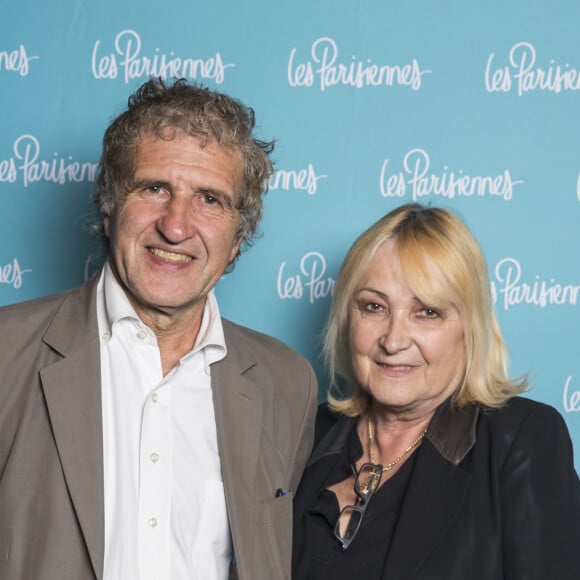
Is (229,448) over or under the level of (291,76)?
under

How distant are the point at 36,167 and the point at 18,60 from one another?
1.05 ft

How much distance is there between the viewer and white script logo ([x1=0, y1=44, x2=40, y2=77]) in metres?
2.63

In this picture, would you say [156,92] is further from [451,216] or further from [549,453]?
[549,453]

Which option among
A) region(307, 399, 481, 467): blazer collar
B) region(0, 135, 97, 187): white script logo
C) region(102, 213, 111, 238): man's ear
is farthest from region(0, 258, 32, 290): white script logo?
region(307, 399, 481, 467): blazer collar

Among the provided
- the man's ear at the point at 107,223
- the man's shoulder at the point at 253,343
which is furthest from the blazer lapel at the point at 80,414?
the man's shoulder at the point at 253,343

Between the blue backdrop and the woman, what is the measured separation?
1.47 feet

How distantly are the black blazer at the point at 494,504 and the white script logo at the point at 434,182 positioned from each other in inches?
29.3

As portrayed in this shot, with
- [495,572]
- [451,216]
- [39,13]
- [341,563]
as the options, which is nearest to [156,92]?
[451,216]

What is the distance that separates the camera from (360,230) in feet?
8.54

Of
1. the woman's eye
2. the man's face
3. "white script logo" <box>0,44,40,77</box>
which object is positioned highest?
"white script logo" <box>0,44,40,77</box>

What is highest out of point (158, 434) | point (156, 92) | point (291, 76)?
point (291, 76)

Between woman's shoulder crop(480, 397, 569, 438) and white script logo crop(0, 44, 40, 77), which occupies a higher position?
Result: white script logo crop(0, 44, 40, 77)

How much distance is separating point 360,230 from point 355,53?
0.51 metres

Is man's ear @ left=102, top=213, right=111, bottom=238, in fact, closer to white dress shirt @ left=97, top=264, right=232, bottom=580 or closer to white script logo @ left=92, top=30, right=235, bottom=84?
white dress shirt @ left=97, top=264, right=232, bottom=580
